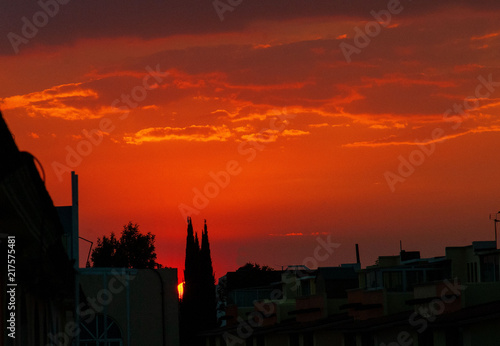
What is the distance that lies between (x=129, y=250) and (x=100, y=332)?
56.7 meters

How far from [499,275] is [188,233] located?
36869mm

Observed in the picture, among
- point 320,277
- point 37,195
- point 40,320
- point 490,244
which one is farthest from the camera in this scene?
point 320,277

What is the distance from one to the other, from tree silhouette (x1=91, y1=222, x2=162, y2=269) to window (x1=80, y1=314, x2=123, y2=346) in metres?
51.9

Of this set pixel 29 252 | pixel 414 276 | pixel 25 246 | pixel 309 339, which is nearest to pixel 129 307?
pixel 309 339

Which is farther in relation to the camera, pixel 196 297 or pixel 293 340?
pixel 196 297

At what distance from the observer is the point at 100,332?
5438cm

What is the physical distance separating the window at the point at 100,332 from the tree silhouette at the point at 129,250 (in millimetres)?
51859

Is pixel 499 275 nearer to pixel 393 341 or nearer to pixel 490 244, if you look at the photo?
pixel 490 244

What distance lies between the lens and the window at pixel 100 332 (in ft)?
175

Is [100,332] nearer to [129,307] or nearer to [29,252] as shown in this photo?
[129,307]

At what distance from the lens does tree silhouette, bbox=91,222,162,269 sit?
108188 mm

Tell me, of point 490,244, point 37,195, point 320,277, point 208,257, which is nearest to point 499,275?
point 490,244

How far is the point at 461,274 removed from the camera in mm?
67188

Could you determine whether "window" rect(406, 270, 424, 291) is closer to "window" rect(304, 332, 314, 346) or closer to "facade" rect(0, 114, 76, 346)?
"window" rect(304, 332, 314, 346)
